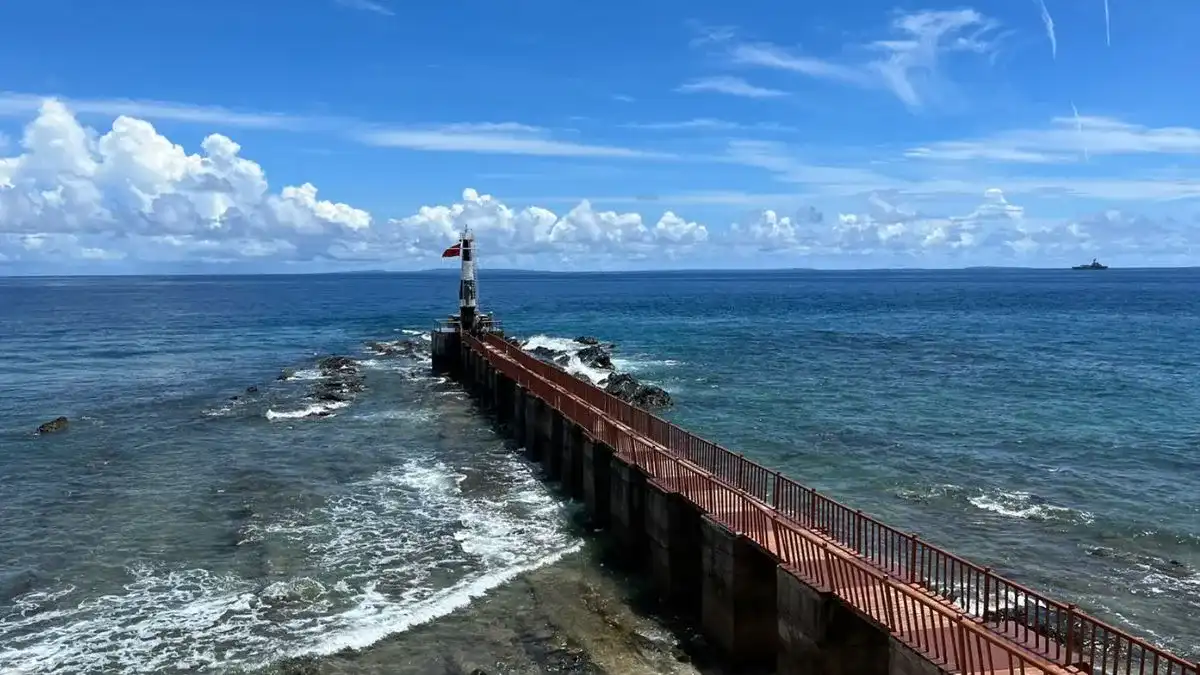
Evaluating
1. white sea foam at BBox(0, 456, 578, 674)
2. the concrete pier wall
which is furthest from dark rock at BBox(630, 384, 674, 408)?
white sea foam at BBox(0, 456, 578, 674)

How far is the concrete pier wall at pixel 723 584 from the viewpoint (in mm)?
12664

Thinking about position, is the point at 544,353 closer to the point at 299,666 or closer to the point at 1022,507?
the point at 1022,507

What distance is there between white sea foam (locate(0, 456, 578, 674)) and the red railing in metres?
3.65

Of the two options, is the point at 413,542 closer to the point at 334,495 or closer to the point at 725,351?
the point at 334,495

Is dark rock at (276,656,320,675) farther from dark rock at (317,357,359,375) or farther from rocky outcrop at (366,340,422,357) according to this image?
rocky outcrop at (366,340,422,357)

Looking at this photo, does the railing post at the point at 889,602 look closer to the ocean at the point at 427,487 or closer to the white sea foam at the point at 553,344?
the ocean at the point at 427,487

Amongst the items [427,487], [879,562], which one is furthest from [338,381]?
[879,562]

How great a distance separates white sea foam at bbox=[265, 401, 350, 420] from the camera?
134 feet

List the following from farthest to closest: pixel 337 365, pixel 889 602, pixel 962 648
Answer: pixel 337 365
pixel 889 602
pixel 962 648

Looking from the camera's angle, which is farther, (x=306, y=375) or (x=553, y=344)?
(x=553, y=344)

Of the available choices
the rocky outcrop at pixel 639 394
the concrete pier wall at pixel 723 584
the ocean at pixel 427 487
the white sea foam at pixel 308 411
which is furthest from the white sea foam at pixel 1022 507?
the white sea foam at pixel 308 411

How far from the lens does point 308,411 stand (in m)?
41.8

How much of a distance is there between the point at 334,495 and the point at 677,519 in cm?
1374

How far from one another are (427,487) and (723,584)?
14662 millimetres
